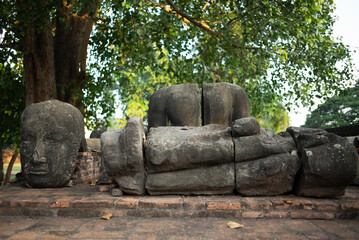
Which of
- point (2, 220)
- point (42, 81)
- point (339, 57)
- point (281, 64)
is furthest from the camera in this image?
point (281, 64)

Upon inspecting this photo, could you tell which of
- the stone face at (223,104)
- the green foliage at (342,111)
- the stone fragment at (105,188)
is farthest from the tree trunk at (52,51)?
the green foliage at (342,111)

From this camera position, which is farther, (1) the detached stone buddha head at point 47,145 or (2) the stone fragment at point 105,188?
(1) the detached stone buddha head at point 47,145

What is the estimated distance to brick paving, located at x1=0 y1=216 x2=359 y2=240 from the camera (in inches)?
98.5

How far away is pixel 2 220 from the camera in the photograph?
303 centimetres

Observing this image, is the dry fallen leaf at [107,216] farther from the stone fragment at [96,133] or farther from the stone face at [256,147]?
the stone fragment at [96,133]

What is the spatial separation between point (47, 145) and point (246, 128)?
266cm

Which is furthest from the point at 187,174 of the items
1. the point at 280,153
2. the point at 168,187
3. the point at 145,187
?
the point at 280,153

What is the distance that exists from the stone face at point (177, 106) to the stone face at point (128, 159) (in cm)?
118

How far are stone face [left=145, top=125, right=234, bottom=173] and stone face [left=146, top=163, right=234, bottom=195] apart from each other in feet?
0.22

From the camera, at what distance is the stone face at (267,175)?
3344 millimetres

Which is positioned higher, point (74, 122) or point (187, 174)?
point (74, 122)

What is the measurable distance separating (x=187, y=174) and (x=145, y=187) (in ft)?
1.68

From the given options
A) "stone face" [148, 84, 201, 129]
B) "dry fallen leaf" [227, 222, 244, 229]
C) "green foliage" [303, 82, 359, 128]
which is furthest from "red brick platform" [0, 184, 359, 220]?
"green foliage" [303, 82, 359, 128]

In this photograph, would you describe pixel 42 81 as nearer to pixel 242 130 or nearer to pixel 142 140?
pixel 142 140
